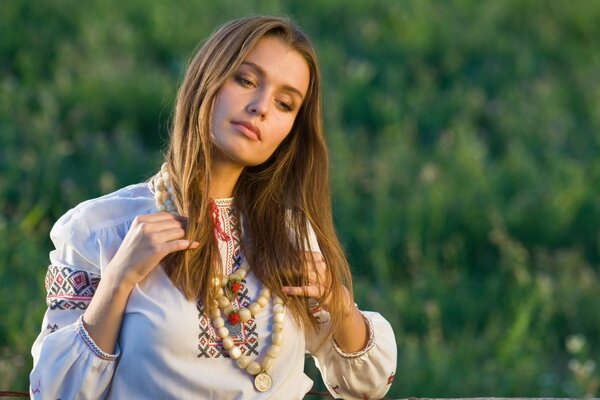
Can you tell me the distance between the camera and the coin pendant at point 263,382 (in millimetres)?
2359

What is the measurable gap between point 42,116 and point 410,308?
6.96 feet

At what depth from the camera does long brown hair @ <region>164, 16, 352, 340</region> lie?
235 centimetres

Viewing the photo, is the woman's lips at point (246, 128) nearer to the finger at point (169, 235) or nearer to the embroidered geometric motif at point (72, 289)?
the finger at point (169, 235)

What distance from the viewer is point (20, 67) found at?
6738 mm

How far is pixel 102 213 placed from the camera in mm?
2363

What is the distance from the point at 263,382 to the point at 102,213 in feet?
1.40

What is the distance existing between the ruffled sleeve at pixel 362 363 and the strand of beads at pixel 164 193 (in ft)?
1.23

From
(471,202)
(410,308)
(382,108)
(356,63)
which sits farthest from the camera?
(356,63)

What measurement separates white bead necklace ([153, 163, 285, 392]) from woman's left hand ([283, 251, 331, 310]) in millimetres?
40

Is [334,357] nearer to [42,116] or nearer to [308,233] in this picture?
[308,233]

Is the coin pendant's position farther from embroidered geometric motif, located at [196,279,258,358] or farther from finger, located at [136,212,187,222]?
finger, located at [136,212,187,222]

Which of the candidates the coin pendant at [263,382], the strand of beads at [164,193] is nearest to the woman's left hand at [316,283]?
the coin pendant at [263,382]

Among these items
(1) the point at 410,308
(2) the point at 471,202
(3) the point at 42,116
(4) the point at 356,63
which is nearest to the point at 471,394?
(1) the point at 410,308

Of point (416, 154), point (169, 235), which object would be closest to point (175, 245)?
point (169, 235)
